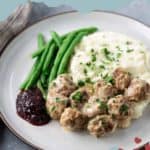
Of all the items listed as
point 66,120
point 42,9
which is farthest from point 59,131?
point 42,9

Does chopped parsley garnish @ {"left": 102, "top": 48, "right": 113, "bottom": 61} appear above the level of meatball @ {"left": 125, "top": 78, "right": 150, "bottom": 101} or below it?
above

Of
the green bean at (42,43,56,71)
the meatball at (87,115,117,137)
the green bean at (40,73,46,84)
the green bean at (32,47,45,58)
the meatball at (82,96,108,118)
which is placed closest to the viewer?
the meatball at (87,115,117,137)

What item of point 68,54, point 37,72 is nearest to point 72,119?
point 37,72

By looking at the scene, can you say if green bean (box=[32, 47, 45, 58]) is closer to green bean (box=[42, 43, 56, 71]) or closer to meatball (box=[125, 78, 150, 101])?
green bean (box=[42, 43, 56, 71])

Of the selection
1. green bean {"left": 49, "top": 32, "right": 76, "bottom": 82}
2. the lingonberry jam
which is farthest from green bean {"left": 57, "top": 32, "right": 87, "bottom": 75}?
the lingonberry jam

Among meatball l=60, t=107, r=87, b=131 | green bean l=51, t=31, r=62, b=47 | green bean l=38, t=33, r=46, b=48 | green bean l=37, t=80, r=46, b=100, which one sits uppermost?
green bean l=51, t=31, r=62, b=47

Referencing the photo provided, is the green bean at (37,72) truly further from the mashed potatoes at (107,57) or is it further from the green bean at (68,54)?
the mashed potatoes at (107,57)

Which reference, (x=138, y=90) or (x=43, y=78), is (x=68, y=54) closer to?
(x=43, y=78)
